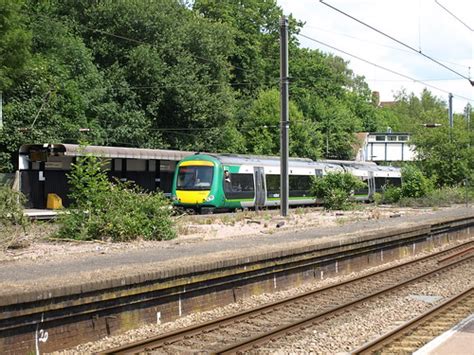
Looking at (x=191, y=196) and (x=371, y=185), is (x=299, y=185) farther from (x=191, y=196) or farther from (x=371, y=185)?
(x=371, y=185)

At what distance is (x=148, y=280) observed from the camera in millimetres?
10797

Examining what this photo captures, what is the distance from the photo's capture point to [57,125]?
40156 millimetres

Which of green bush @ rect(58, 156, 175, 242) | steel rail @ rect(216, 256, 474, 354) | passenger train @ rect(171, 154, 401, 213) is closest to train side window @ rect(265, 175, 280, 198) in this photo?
passenger train @ rect(171, 154, 401, 213)

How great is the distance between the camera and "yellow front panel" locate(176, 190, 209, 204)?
101 ft

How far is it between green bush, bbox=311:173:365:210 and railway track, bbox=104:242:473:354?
55.3ft

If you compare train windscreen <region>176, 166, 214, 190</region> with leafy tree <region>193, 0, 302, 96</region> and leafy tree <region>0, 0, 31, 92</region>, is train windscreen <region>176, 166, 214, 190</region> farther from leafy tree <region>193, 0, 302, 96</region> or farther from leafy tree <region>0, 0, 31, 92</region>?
leafy tree <region>193, 0, 302, 96</region>

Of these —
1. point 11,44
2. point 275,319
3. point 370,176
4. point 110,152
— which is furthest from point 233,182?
point 275,319

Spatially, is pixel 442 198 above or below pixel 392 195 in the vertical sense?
below

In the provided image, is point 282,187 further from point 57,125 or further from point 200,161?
point 57,125

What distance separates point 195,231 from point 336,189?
1451 cm

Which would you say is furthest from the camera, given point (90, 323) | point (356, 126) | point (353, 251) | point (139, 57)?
point (356, 126)

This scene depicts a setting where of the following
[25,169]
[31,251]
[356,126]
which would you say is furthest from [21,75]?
[356,126]

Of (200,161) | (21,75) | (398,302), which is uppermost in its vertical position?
(21,75)

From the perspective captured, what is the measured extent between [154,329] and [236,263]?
2794 mm
